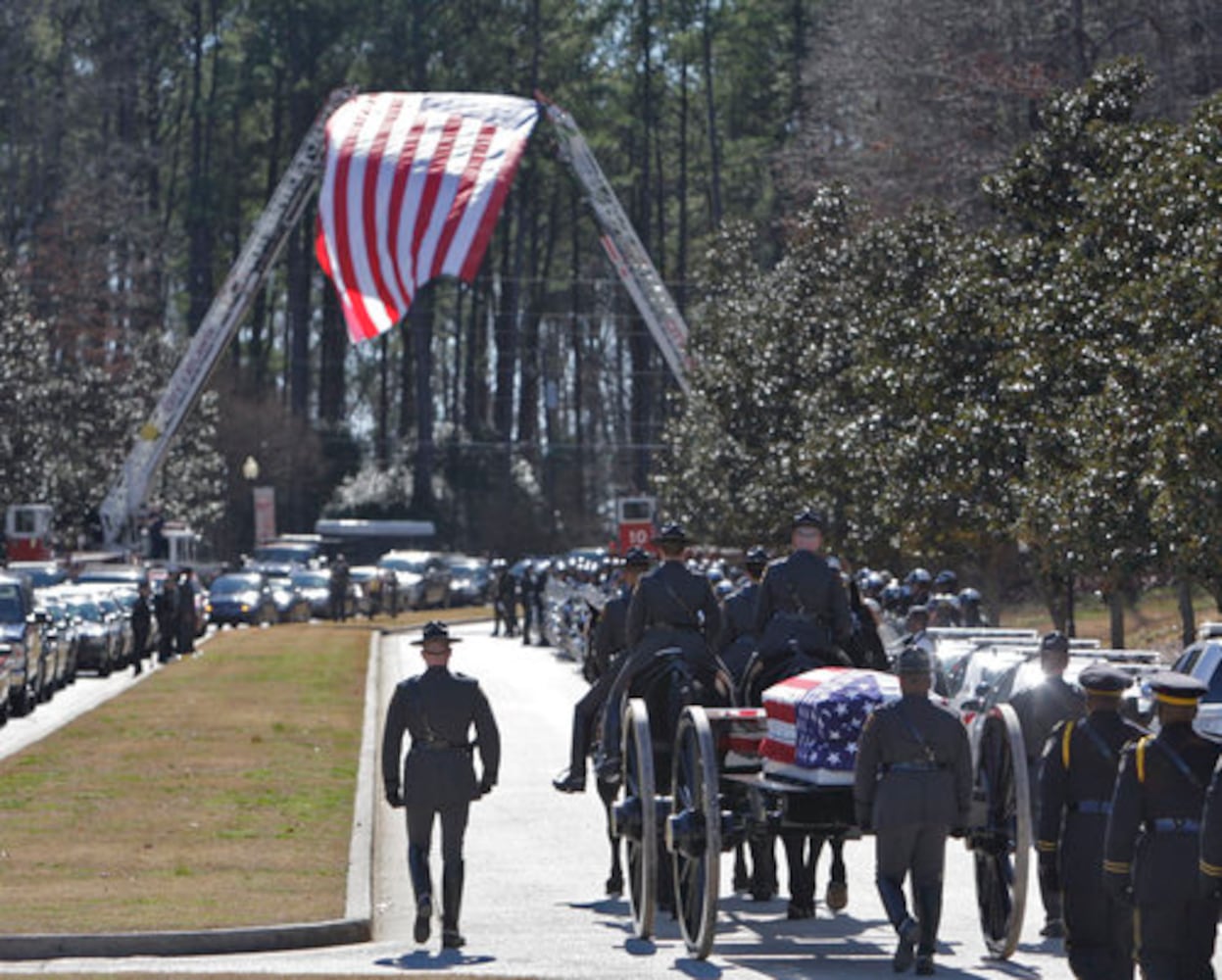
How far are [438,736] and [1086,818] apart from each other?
4449 mm

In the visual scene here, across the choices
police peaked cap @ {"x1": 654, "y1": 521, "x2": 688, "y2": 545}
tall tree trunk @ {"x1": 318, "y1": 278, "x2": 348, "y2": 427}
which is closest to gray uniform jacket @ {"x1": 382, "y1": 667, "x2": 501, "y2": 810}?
police peaked cap @ {"x1": 654, "y1": 521, "x2": 688, "y2": 545}

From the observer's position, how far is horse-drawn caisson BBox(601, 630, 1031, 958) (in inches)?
572

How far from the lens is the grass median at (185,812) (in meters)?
17.1

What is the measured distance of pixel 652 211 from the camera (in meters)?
118

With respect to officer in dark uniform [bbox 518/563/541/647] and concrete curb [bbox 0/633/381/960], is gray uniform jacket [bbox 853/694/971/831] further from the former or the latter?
officer in dark uniform [bbox 518/563/541/647]

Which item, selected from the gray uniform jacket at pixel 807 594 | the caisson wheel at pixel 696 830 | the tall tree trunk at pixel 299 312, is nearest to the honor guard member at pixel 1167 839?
the caisson wheel at pixel 696 830

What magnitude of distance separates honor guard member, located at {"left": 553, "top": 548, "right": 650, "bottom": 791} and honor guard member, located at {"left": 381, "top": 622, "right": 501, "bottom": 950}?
139 cm

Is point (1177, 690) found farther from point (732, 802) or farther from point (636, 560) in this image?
point (636, 560)

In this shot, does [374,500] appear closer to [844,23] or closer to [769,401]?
[844,23]

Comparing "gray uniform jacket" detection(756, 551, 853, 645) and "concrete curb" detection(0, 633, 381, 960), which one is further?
"gray uniform jacket" detection(756, 551, 853, 645)

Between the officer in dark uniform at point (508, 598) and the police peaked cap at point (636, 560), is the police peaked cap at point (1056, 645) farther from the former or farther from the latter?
the officer in dark uniform at point (508, 598)

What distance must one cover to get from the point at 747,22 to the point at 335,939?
298 feet

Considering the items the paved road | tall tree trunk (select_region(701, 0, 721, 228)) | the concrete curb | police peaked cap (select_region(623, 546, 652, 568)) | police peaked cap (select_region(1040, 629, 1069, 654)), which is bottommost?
the paved road

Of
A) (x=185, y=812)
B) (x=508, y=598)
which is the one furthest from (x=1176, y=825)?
(x=508, y=598)
